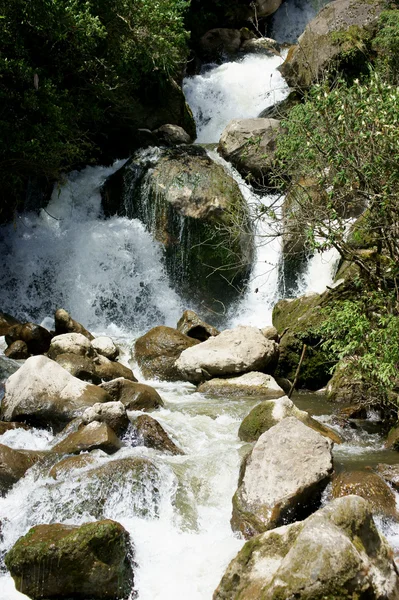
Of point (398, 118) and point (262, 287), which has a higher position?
point (398, 118)

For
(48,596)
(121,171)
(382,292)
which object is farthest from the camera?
(121,171)

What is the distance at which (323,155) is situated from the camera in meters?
7.69

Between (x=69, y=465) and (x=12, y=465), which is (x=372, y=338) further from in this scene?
(x=12, y=465)

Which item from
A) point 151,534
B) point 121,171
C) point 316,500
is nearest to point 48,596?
point 151,534

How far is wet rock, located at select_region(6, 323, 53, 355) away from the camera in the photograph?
11320mm

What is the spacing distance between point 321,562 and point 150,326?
10762 mm

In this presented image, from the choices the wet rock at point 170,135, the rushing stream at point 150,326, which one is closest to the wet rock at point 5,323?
the rushing stream at point 150,326

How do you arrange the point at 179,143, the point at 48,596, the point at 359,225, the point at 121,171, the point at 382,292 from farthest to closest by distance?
1. the point at 179,143
2. the point at 121,171
3. the point at 359,225
4. the point at 382,292
5. the point at 48,596

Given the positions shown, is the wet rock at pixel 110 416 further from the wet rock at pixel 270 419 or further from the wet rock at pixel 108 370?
the wet rock at pixel 108 370

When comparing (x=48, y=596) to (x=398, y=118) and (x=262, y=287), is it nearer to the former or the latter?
(x=398, y=118)

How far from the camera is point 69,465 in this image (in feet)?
20.7

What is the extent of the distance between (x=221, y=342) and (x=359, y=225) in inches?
133

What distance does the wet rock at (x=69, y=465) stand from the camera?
6.25m

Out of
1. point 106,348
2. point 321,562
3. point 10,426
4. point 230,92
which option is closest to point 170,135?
point 230,92
